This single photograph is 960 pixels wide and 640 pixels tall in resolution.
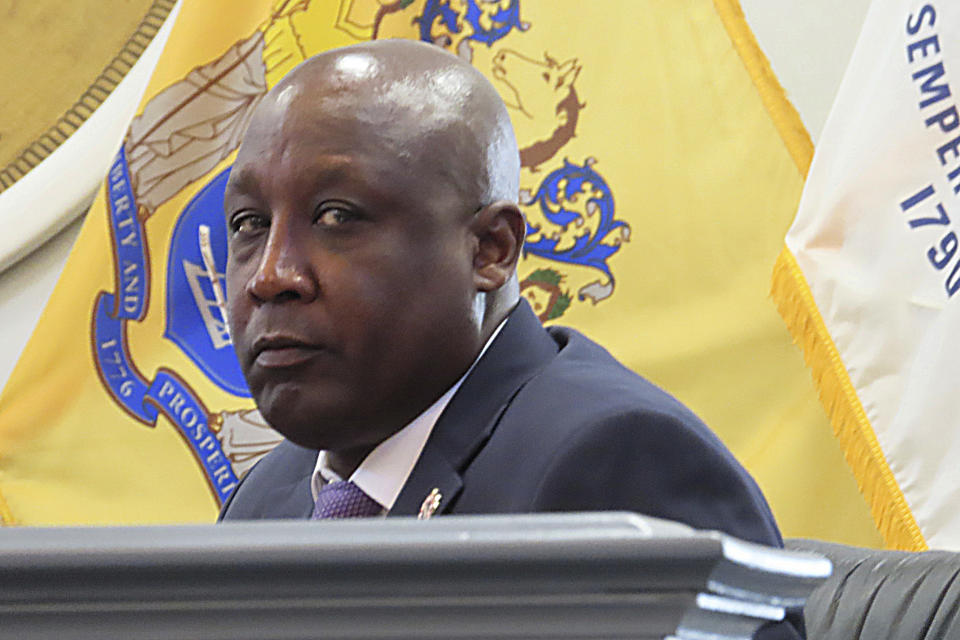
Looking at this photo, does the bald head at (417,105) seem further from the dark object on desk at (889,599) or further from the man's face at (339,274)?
the dark object on desk at (889,599)

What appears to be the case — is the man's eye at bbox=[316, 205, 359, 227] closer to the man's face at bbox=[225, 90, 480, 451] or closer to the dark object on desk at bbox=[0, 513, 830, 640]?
the man's face at bbox=[225, 90, 480, 451]

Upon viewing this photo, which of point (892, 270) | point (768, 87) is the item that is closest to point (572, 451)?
point (892, 270)

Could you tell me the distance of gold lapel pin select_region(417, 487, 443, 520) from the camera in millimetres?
1080

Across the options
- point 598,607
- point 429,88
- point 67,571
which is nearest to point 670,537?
point 598,607

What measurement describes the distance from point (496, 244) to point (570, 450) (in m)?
0.28

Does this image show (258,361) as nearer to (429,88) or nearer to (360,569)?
(429,88)

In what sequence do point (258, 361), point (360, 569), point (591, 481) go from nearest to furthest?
1. point (360, 569)
2. point (591, 481)
3. point (258, 361)

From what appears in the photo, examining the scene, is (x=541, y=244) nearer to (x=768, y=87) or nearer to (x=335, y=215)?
(x=768, y=87)

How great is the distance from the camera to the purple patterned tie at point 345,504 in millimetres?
1153

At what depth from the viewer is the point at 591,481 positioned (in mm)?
983

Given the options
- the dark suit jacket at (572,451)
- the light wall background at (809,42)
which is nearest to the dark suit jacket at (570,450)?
the dark suit jacket at (572,451)

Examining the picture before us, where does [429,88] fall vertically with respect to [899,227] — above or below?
above

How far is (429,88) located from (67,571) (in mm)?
863

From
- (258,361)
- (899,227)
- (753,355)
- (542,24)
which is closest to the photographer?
(258,361)
